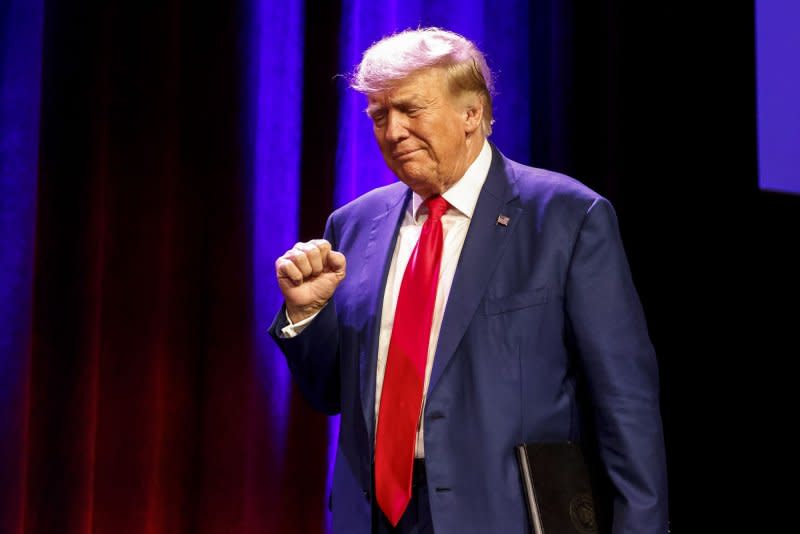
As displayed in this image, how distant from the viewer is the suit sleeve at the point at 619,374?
4.64 ft

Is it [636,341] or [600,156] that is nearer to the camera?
[636,341]

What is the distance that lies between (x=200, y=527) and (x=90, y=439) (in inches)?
13.8

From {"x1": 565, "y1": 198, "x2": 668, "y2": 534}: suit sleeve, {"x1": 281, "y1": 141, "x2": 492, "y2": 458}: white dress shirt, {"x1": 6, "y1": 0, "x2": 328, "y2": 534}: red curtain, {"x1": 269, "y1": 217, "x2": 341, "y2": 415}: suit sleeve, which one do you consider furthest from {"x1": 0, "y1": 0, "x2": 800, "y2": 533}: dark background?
{"x1": 565, "y1": 198, "x2": 668, "y2": 534}: suit sleeve

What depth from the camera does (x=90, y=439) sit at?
2.21 metres

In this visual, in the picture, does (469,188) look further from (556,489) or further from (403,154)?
(556,489)

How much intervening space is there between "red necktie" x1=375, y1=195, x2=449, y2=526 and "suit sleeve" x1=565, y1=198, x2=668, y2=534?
236 millimetres

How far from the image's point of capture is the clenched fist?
1.52m

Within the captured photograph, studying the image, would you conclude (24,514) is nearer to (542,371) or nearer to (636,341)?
(542,371)

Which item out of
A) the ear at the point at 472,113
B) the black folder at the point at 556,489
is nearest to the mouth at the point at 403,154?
the ear at the point at 472,113

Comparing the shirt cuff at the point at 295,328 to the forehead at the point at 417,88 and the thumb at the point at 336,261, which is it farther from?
the forehead at the point at 417,88

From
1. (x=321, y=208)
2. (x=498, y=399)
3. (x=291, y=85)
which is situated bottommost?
(x=498, y=399)

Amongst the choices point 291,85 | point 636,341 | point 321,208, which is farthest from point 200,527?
point 636,341

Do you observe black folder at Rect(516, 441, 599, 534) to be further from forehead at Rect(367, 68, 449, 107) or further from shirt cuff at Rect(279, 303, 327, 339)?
forehead at Rect(367, 68, 449, 107)

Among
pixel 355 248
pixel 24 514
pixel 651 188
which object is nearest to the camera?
pixel 355 248
